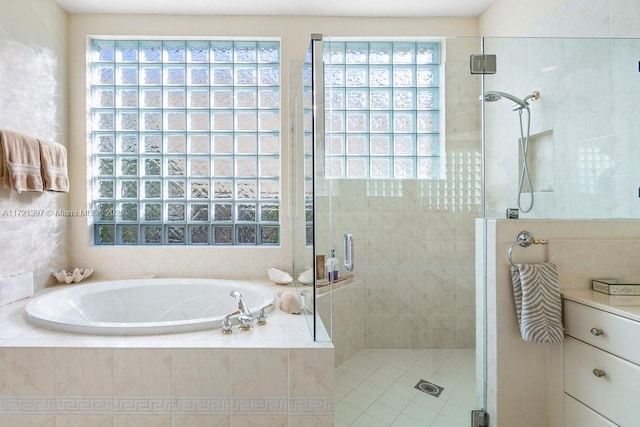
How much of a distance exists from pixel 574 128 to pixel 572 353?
1093 mm

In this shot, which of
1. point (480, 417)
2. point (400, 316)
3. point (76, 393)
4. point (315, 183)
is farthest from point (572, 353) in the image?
point (76, 393)

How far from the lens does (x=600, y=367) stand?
1.44 metres

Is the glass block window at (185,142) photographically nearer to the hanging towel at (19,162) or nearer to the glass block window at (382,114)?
the hanging towel at (19,162)

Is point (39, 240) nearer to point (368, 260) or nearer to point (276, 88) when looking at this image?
point (276, 88)

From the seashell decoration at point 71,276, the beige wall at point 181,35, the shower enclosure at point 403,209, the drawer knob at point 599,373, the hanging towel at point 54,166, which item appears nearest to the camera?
the drawer knob at point 599,373

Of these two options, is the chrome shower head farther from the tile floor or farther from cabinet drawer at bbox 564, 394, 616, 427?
cabinet drawer at bbox 564, 394, 616, 427

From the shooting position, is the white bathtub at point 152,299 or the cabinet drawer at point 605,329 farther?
the white bathtub at point 152,299

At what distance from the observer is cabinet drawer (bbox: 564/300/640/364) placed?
1.30 m

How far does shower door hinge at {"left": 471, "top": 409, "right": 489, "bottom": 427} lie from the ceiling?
108 inches

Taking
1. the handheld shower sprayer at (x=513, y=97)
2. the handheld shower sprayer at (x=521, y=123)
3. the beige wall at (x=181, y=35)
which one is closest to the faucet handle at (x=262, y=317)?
the beige wall at (x=181, y=35)

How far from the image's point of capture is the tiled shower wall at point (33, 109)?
2.26 metres

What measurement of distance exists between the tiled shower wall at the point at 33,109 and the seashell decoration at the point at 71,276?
0.07 metres

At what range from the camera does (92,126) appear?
2.93m

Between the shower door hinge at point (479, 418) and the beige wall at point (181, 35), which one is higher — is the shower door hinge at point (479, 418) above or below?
below
